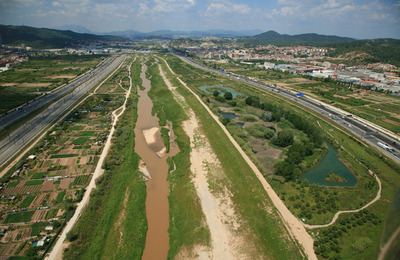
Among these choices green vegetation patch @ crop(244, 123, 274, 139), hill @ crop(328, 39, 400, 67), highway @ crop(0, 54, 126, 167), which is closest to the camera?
highway @ crop(0, 54, 126, 167)

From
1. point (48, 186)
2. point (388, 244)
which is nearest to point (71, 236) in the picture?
point (48, 186)

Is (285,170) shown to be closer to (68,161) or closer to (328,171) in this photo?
(328,171)

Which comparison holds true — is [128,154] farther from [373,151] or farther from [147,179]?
[373,151]

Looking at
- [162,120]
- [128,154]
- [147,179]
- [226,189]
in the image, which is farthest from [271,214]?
[162,120]

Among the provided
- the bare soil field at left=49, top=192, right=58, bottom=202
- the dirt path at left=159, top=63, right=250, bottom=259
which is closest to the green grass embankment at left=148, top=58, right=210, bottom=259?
the dirt path at left=159, top=63, right=250, bottom=259

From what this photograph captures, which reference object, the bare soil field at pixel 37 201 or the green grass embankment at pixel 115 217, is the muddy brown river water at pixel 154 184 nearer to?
the green grass embankment at pixel 115 217

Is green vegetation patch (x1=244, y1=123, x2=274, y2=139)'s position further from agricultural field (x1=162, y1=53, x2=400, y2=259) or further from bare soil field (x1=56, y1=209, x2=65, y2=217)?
bare soil field (x1=56, y1=209, x2=65, y2=217)
